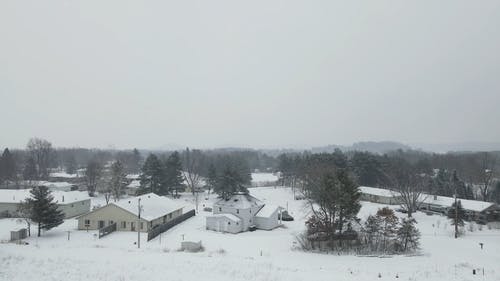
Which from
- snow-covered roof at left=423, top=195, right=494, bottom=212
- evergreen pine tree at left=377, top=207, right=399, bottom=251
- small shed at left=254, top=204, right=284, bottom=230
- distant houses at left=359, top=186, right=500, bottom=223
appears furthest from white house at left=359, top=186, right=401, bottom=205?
evergreen pine tree at left=377, top=207, right=399, bottom=251

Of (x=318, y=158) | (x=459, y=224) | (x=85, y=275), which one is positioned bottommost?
(x=459, y=224)

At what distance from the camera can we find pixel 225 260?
22750mm

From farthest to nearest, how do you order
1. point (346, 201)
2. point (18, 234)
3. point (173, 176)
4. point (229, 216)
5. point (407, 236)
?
point (173, 176), point (229, 216), point (18, 234), point (346, 201), point (407, 236)

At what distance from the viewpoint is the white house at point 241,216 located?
4106cm

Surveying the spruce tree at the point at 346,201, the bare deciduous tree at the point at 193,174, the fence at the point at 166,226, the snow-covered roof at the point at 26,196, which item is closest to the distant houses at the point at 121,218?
the fence at the point at 166,226

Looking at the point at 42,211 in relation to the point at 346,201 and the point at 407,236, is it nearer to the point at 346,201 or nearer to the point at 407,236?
the point at 346,201

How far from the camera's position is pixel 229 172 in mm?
63406

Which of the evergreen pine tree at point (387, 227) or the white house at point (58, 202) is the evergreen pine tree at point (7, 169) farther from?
the evergreen pine tree at point (387, 227)

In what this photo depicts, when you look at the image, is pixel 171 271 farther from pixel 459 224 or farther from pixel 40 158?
pixel 40 158

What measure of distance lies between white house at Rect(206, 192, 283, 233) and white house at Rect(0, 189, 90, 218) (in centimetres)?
2109

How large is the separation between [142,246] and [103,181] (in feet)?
149

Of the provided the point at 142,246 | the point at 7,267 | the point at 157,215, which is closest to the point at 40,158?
the point at 157,215

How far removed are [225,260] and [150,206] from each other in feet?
76.2

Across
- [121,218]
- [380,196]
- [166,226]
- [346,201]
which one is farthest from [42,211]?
[380,196]
